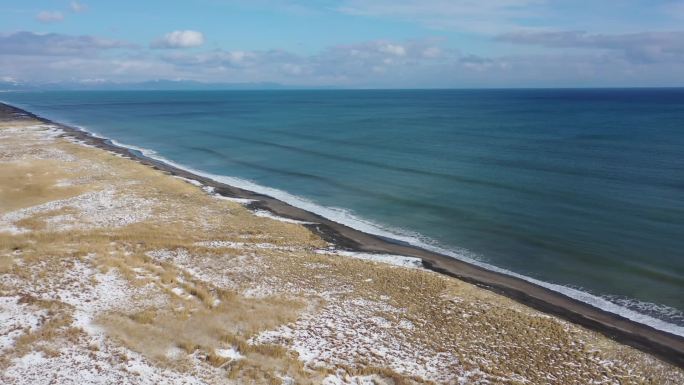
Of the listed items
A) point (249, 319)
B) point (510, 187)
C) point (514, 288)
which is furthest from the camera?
point (510, 187)

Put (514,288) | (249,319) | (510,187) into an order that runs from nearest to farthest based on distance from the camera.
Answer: (249,319) → (514,288) → (510,187)

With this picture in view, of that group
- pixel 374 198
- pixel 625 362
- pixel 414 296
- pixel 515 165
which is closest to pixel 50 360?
pixel 414 296

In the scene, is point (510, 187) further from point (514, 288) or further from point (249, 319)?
point (249, 319)

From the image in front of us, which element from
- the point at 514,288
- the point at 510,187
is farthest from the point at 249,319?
the point at 510,187

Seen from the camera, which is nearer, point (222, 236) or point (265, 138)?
point (222, 236)

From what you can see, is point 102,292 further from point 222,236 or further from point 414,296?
point 414,296

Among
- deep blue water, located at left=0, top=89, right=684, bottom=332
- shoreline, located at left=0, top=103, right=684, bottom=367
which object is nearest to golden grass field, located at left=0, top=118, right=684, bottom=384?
shoreline, located at left=0, top=103, right=684, bottom=367

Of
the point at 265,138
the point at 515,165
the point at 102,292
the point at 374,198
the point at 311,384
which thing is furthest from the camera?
the point at 265,138
